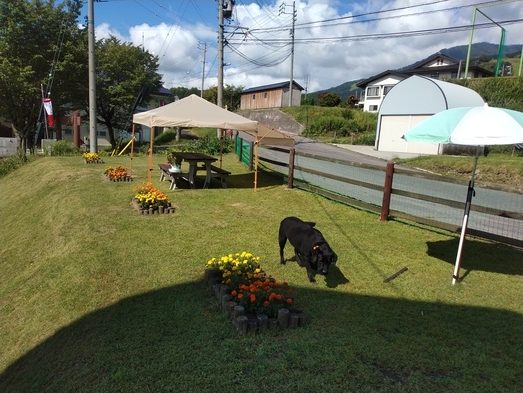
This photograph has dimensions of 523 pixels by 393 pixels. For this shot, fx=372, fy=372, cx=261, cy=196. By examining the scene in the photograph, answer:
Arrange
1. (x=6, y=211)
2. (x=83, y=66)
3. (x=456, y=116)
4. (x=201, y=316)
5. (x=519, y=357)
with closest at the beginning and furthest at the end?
(x=519, y=357) < (x=201, y=316) < (x=456, y=116) < (x=6, y=211) < (x=83, y=66)

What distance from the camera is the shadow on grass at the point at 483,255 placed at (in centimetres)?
519

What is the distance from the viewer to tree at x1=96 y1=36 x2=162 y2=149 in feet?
90.1

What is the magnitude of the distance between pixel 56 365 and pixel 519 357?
13.3 ft

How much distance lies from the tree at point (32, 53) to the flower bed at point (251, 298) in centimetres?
2091

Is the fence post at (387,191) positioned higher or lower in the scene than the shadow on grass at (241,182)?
higher

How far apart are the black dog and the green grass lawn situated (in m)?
0.31

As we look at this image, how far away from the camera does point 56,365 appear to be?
3.36m

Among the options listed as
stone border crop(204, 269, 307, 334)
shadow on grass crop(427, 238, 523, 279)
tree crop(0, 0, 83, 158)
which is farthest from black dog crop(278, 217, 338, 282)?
tree crop(0, 0, 83, 158)

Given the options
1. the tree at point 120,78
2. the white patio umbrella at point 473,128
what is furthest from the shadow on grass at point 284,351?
the tree at point 120,78

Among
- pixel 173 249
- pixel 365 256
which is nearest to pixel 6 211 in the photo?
pixel 173 249

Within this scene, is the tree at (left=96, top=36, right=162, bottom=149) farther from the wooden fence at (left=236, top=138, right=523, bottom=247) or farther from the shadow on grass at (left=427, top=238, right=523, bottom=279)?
the shadow on grass at (left=427, top=238, right=523, bottom=279)

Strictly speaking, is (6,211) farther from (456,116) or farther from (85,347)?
(456,116)

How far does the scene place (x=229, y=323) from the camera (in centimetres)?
356

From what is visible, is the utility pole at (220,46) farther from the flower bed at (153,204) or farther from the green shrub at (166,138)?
the green shrub at (166,138)
